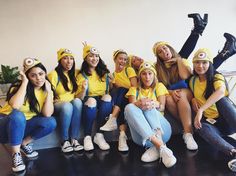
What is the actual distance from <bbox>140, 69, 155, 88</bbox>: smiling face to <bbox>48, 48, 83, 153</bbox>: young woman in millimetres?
658

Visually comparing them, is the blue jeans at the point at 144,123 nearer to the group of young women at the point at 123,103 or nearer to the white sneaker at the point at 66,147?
the group of young women at the point at 123,103

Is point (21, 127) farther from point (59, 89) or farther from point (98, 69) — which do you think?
point (98, 69)

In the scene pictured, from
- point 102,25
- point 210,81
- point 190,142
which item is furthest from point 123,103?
point 102,25

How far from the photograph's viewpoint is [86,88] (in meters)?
2.86

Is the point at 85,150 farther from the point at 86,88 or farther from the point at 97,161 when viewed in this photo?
the point at 86,88

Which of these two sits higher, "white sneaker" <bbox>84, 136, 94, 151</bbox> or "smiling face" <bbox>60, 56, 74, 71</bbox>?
"smiling face" <bbox>60, 56, 74, 71</bbox>

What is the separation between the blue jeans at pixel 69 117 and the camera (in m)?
2.60

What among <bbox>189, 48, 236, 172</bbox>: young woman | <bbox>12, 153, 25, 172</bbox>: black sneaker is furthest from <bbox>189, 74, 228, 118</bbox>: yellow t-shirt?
<bbox>12, 153, 25, 172</bbox>: black sneaker

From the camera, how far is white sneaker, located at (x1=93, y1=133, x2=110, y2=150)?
8.69 feet

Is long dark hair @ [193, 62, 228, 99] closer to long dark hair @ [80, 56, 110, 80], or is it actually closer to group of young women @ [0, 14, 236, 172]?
group of young women @ [0, 14, 236, 172]

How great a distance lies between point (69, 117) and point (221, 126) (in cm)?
141

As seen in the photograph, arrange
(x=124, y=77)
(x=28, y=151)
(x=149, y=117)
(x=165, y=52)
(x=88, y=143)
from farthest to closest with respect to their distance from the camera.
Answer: (x=124, y=77), (x=165, y=52), (x=88, y=143), (x=28, y=151), (x=149, y=117)

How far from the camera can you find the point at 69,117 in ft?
8.59

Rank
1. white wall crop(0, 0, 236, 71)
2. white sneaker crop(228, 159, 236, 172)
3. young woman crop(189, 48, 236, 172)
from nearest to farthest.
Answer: white sneaker crop(228, 159, 236, 172) < young woman crop(189, 48, 236, 172) < white wall crop(0, 0, 236, 71)
